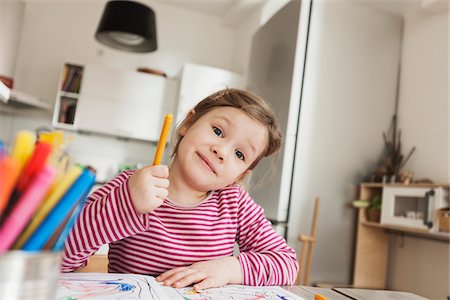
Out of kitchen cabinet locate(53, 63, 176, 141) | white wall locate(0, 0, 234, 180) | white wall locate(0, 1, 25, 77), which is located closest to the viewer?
white wall locate(0, 1, 25, 77)

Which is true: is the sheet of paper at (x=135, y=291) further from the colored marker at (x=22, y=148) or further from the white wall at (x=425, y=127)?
the white wall at (x=425, y=127)

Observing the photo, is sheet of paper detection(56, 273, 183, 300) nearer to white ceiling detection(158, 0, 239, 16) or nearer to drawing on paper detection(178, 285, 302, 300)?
drawing on paper detection(178, 285, 302, 300)

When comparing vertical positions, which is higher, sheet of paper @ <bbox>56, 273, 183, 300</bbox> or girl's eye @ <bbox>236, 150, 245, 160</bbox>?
girl's eye @ <bbox>236, 150, 245, 160</bbox>

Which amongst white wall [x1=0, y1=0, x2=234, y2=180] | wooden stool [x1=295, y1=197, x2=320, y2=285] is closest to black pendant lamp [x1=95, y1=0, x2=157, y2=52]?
white wall [x1=0, y1=0, x2=234, y2=180]

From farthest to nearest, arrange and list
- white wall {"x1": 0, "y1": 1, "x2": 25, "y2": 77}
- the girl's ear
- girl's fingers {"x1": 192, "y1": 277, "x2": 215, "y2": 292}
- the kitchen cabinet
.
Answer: the kitchen cabinet, white wall {"x1": 0, "y1": 1, "x2": 25, "y2": 77}, the girl's ear, girl's fingers {"x1": 192, "y1": 277, "x2": 215, "y2": 292}

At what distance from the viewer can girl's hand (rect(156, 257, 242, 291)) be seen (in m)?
0.53

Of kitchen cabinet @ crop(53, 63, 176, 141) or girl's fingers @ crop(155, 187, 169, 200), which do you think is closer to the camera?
girl's fingers @ crop(155, 187, 169, 200)

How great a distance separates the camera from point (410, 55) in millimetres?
2680

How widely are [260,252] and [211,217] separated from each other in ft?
0.36

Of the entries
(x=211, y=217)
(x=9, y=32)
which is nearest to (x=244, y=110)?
(x=211, y=217)

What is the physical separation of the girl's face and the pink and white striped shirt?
0.21ft

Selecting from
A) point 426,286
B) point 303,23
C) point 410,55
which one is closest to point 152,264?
point 303,23

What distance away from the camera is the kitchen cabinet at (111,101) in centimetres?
316

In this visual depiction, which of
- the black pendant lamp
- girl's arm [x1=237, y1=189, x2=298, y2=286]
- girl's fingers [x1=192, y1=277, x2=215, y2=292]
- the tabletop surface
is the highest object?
the black pendant lamp
